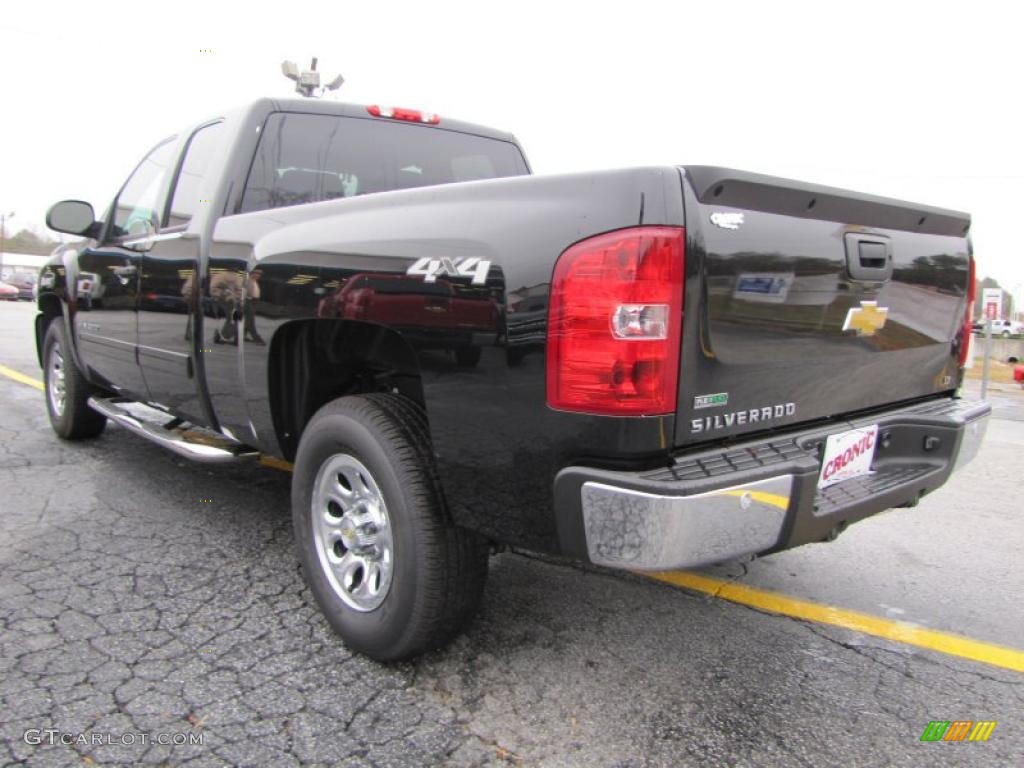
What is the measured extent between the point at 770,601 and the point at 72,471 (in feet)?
12.9

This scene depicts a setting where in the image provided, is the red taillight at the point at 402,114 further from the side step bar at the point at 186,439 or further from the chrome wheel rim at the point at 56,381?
the chrome wheel rim at the point at 56,381

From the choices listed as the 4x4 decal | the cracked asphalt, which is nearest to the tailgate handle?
the 4x4 decal

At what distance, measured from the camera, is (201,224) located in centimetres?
314

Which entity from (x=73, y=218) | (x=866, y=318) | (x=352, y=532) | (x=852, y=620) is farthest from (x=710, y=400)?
(x=73, y=218)

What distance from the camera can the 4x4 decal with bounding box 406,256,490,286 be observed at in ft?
6.45

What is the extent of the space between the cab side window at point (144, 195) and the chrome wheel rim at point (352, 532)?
74.1 inches

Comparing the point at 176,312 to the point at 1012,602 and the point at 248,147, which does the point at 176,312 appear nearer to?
the point at 248,147

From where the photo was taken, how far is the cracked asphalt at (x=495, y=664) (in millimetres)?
2045

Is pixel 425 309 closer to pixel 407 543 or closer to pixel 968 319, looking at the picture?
pixel 407 543

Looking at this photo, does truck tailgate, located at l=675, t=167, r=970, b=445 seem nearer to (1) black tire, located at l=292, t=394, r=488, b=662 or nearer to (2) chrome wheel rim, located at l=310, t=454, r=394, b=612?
(1) black tire, located at l=292, t=394, r=488, b=662

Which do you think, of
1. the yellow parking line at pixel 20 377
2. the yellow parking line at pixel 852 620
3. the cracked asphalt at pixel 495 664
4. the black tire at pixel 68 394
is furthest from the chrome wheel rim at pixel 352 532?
the yellow parking line at pixel 20 377

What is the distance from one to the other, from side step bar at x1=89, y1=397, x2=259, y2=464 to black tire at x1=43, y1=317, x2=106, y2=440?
52 cm

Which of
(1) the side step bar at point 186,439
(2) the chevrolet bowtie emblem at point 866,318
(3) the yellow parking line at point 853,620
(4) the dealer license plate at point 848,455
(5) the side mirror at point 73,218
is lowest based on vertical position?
(3) the yellow parking line at point 853,620

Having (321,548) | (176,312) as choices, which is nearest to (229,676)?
(321,548)
